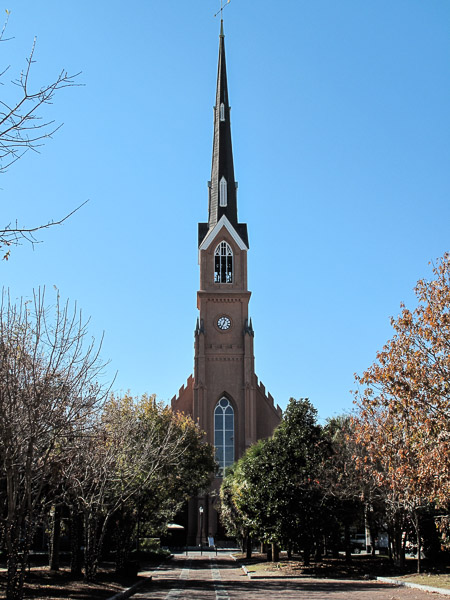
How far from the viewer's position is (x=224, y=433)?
182ft

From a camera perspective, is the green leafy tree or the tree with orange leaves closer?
the tree with orange leaves

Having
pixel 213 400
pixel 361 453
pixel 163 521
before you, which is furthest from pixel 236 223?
pixel 361 453

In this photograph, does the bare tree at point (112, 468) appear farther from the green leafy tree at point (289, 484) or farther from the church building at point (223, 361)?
the church building at point (223, 361)

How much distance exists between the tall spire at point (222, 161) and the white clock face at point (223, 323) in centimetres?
924

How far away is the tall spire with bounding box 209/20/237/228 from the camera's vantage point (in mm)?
62056

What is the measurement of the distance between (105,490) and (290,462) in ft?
26.2

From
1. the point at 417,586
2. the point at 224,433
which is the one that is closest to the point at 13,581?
the point at 417,586

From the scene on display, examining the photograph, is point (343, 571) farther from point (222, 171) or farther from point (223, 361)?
point (222, 171)

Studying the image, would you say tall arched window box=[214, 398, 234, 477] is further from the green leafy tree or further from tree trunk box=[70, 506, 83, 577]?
tree trunk box=[70, 506, 83, 577]

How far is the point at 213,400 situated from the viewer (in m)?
55.7

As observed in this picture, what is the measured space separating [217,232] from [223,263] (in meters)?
2.84

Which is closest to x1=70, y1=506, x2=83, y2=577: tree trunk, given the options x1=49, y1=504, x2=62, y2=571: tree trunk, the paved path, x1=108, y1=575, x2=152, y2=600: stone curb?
x1=49, y1=504, x2=62, y2=571: tree trunk

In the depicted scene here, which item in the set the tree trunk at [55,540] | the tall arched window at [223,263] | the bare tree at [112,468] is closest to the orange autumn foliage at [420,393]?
the bare tree at [112,468]

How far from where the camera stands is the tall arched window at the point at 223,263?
197 feet
